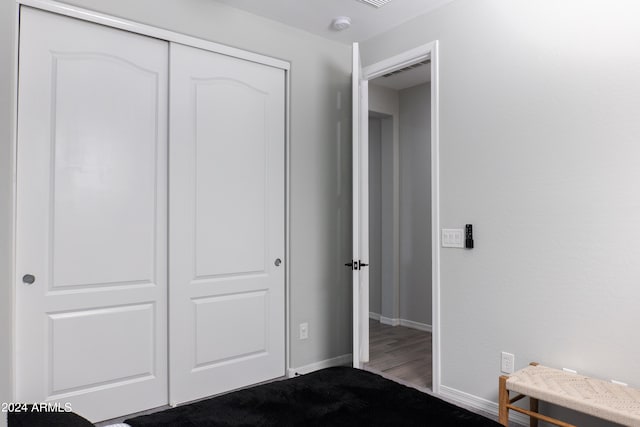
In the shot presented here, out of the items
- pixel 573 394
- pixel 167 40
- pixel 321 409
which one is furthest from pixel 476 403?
pixel 167 40

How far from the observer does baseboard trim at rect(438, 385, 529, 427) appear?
2.39 m

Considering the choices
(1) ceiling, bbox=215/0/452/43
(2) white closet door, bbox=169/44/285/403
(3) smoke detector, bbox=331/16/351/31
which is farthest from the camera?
(3) smoke detector, bbox=331/16/351/31

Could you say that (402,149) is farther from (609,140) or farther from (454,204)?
(609,140)

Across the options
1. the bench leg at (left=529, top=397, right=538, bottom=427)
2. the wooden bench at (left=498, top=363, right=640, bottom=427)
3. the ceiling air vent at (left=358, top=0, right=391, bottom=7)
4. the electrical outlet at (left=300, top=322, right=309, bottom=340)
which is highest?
the ceiling air vent at (left=358, top=0, right=391, bottom=7)

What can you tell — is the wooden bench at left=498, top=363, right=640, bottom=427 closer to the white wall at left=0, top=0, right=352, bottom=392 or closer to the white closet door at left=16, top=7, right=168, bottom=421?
the white wall at left=0, top=0, right=352, bottom=392

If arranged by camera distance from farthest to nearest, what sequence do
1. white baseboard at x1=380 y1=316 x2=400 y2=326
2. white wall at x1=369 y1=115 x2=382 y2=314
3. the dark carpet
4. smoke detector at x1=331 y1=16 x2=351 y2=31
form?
white wall at x1=369 y1=115 x2=382 y2=314 → white baseboard at x1=380 y1=316 x2=400 y2=326 → smoke detector at x1=331 y1=16 x2=351 y2=31 → the dark carpet

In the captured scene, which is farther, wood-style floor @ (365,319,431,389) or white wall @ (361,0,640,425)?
wood-style floor @ (365,319,431,389)

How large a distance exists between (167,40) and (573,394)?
2.88 meters

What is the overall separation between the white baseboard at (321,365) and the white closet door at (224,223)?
0.09 m

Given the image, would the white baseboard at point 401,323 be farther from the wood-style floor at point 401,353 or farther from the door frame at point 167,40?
the door frame at point 167,40

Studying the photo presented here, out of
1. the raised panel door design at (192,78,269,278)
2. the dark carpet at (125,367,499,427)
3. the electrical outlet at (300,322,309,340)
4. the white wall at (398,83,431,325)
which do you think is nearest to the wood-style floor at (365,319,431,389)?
the white wall at (398,83,431,325)

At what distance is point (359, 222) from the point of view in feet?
10.1

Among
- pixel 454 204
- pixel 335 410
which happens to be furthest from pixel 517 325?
pixel 335 410

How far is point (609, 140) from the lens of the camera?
2.08m
